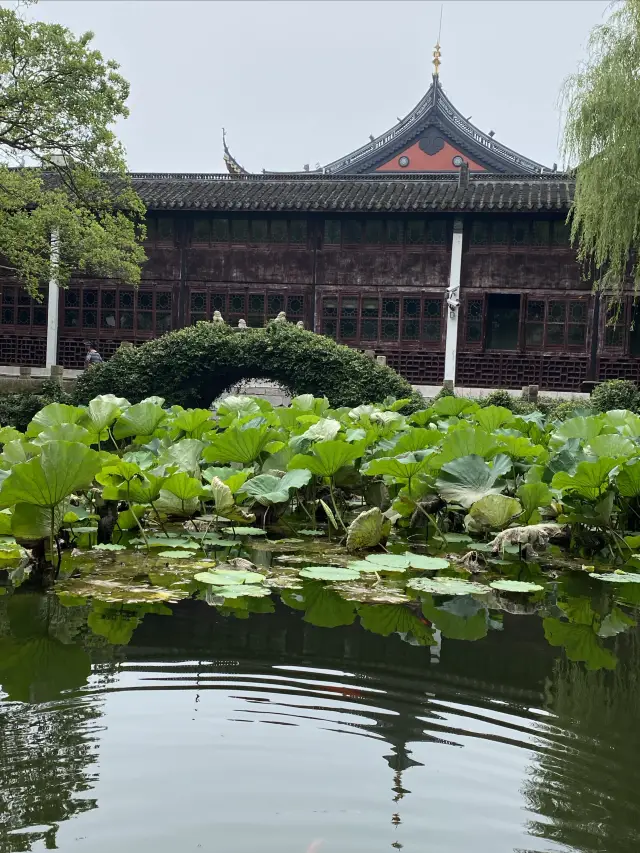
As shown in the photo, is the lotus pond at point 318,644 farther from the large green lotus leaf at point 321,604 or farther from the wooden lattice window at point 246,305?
the wooden lattice window at point 246,305

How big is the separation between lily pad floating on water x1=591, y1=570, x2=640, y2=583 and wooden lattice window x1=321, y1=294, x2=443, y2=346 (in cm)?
1389

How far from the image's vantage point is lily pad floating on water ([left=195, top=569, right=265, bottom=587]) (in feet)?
9.73

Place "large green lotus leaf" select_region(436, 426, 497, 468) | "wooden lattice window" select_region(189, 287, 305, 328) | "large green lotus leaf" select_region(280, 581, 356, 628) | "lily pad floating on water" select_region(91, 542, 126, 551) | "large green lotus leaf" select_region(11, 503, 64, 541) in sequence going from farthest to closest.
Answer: "wooden lattice window" select_region(189, 287, 305, 328) → "large green lotus leaf" select_region(436, 426, 497, 468) → "lily pad floating on water" select_region(91, 542, 126, 551) → "large green lotus leaf" select_region(11, 503, 64, 541) → "large green lotus leaf" select_region(280, 581, 356, 628)

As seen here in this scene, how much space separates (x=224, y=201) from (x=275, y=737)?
16.1 meters

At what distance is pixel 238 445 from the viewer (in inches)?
171

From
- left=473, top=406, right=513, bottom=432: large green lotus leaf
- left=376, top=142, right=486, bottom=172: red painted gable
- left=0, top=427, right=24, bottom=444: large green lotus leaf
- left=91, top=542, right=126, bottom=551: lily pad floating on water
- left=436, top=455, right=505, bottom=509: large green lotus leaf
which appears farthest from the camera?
left=376, top=142, right=486, bottom=172: red painted gable

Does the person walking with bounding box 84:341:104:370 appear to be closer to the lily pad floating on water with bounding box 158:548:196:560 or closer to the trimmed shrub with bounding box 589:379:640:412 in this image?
the trimmed shrub with bounding box 589:379:640:412

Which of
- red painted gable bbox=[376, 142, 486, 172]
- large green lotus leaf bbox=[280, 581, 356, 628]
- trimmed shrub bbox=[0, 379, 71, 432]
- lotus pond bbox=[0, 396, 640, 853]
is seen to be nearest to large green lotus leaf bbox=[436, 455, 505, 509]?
lotus pond bbox=[0, 396, 640, 853]

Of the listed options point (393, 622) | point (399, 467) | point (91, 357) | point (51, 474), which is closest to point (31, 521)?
point (51, 474)

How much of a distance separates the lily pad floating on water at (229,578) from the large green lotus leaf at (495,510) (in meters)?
1.14

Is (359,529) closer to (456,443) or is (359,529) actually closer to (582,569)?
(456,443)

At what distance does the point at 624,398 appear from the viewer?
44.6 feet

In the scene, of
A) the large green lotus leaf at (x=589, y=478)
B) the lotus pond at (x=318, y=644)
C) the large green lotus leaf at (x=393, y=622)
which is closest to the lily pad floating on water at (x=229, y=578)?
the lotus pond at (x=318, y=644)

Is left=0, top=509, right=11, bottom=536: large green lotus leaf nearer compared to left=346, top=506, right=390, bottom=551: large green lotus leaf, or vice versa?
left=0, top=509, right=11, bottom=536: large green lotus leaf
